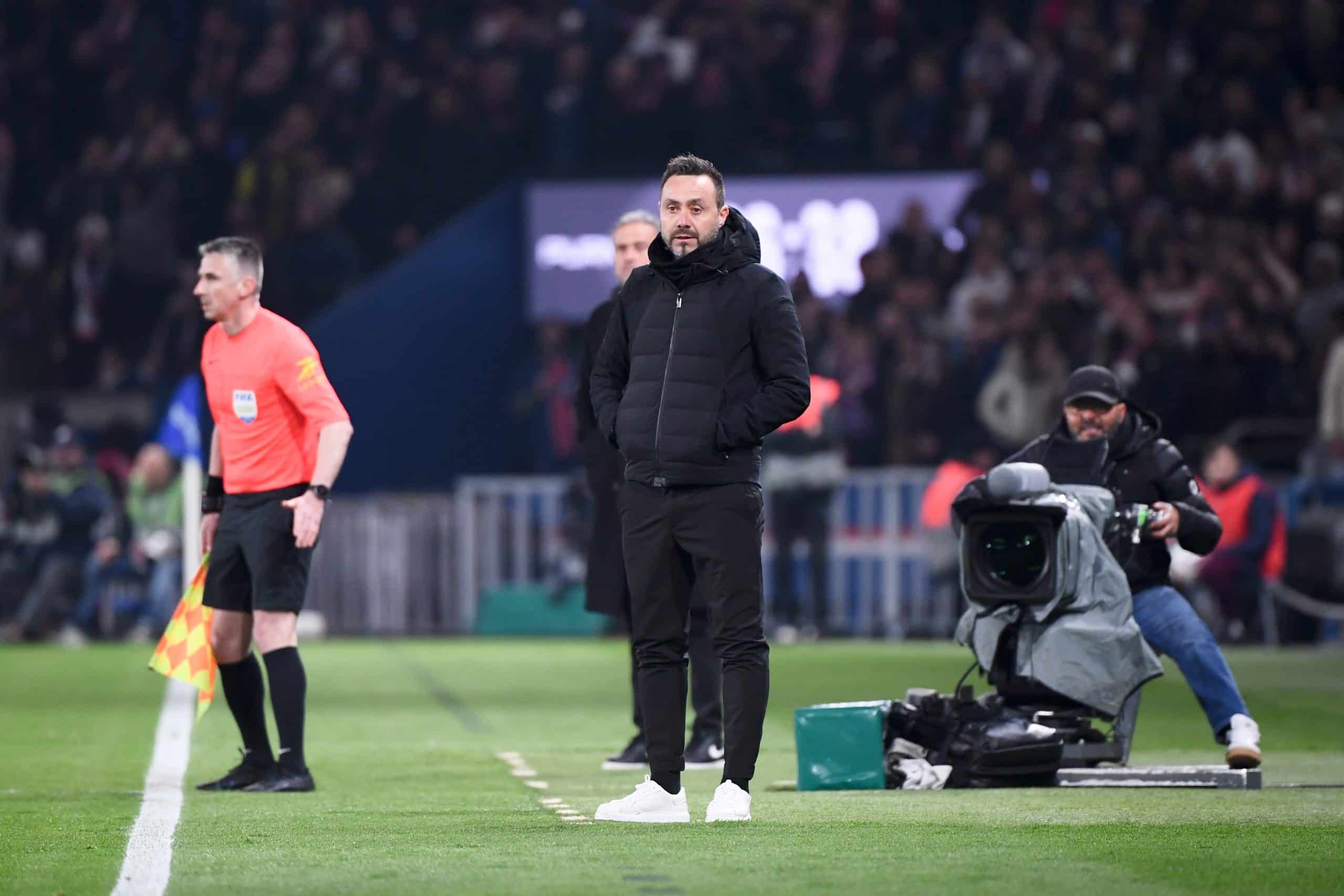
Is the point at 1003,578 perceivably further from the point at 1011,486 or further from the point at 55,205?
the point at 55,205

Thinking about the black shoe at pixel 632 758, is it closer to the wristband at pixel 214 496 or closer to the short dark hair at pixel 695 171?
the wristband at pixel 214 496

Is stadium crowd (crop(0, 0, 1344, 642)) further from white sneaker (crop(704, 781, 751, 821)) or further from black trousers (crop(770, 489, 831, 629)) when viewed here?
white sneaker (crop(704, 781, 751, 821))

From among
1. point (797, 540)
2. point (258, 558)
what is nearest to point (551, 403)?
point (797, 540)

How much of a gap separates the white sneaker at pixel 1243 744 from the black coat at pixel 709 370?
2.66m

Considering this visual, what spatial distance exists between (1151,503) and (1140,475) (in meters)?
0.12

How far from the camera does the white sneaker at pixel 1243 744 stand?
890cm

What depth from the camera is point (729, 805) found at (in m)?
7.17

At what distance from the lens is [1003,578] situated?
357 inches

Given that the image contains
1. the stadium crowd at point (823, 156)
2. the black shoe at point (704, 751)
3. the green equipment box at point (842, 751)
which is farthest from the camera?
the stadium crowd at point (823, 156)

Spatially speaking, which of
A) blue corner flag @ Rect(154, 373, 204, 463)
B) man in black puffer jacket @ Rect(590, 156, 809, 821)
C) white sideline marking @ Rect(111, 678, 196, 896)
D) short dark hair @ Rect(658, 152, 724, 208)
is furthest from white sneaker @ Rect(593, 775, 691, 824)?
blue corner flag @ Rect(154, 373, 204, 463)

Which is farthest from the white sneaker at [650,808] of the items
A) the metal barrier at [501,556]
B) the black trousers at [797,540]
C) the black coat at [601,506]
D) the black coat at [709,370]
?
the metal barrier at [501,556]

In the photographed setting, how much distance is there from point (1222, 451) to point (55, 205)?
13.5 meters

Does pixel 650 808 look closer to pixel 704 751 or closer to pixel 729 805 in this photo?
pixel 729 805

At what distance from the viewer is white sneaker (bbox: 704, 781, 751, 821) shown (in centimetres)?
717
